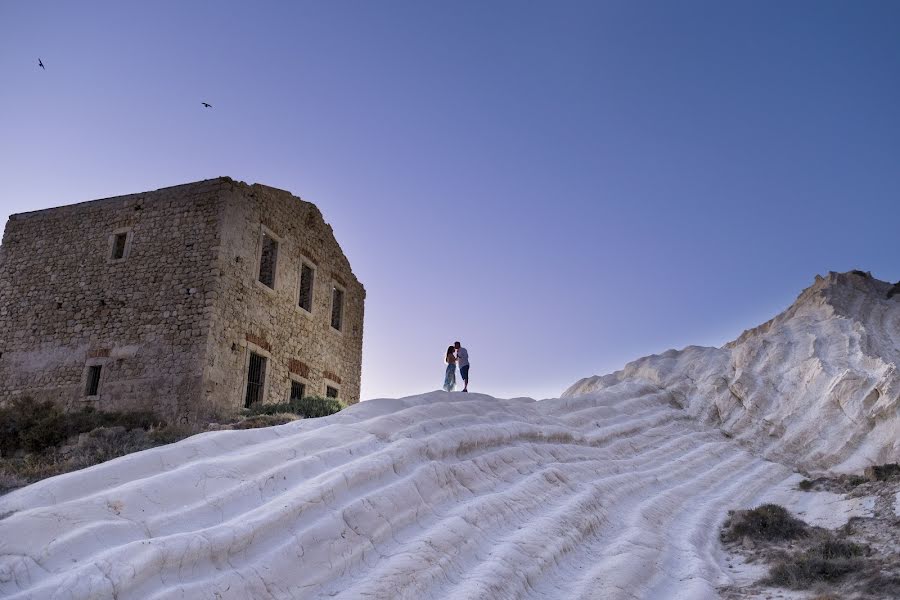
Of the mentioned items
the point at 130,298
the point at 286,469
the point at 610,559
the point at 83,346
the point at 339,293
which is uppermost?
the point at 339,293

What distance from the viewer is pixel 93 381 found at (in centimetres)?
1345

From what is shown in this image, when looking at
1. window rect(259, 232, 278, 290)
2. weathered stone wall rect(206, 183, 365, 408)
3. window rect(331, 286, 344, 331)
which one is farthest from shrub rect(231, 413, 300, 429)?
window rect(331, 286, 344, 331)

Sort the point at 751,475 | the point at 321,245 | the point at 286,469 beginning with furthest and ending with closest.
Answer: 1. the point at 321,245
2. the point at 751,475
3. the point at 286,469

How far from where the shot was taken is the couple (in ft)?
40.4

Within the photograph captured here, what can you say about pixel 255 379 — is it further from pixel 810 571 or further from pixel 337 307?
pixel 810 571

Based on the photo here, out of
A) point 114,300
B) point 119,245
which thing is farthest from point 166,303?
point 119,245

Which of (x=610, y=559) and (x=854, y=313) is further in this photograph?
(x=854, y=313)

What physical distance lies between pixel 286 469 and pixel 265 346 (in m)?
9.32

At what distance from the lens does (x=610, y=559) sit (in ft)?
17.9

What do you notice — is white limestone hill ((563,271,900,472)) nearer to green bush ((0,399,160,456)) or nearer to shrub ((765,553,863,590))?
shrub ((765,553,863,590))

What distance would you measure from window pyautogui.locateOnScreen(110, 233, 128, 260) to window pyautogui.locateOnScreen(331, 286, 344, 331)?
4648 mm

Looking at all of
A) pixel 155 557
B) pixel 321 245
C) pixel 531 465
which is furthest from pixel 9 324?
pixel 155 557

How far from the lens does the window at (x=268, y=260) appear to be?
584 inches

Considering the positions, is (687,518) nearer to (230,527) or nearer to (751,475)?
(751,475)
